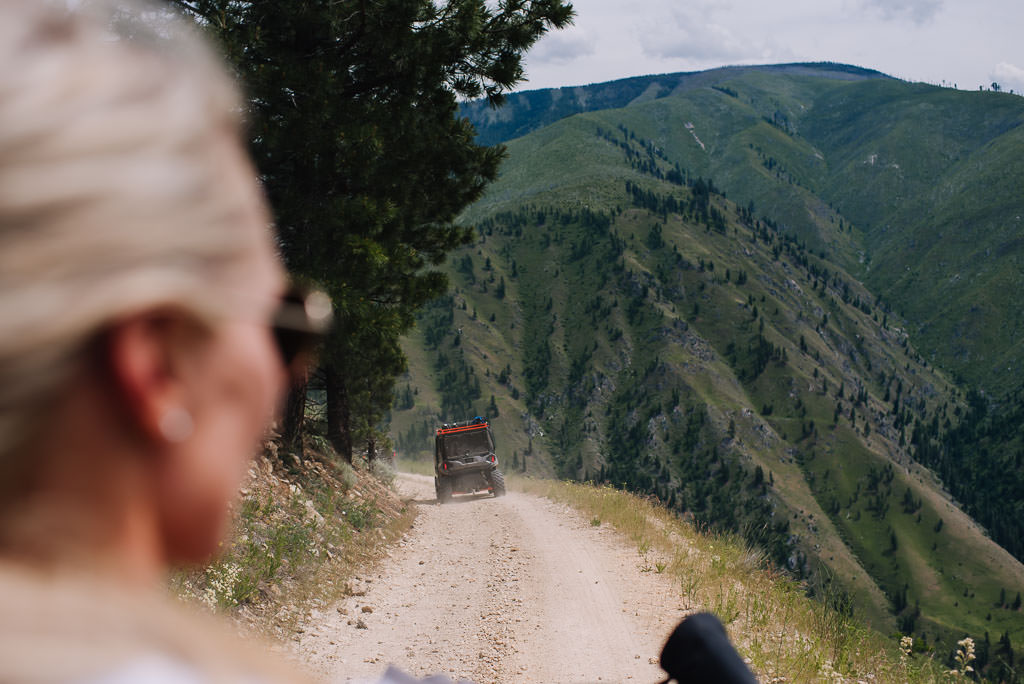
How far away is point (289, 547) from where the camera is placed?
30.7ft

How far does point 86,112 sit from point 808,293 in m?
210

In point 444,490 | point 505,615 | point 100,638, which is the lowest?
point 444,490

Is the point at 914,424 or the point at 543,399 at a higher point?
the point at 543,399

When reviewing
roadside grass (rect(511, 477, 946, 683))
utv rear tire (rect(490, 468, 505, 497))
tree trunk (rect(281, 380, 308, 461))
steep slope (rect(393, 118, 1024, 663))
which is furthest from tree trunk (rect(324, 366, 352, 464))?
steep slope (rect(393, 118, 1024, 663))

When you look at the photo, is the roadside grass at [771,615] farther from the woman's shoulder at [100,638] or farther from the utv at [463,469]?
the utv at [463,469]

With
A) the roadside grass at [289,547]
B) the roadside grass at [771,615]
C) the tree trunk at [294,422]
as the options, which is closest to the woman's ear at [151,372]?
the roadside grass at [289,547]

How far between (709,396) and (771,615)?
14532cm

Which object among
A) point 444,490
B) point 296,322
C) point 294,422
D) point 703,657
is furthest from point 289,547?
point 444,490

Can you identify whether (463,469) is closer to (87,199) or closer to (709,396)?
(87,199)

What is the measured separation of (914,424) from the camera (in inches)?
7082

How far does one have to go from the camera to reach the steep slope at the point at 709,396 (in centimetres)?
13438

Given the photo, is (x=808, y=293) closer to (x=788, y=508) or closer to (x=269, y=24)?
(x=788, y=508)

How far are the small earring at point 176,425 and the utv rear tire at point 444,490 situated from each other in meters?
24.2

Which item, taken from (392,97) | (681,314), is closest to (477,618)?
(392,97)
